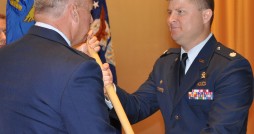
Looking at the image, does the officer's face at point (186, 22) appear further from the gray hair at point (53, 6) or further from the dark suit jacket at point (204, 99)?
the gray hair at point (53, 6)

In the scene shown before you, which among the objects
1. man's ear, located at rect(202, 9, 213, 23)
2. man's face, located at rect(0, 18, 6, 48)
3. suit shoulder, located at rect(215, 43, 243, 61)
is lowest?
suit shoulder, located at rect(215, 43, 243, 61)

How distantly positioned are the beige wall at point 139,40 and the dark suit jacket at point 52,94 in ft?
10.2

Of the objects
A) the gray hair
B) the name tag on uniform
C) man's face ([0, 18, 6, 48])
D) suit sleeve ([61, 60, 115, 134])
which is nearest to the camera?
suit sleeve ([61, 60, 115, 134])

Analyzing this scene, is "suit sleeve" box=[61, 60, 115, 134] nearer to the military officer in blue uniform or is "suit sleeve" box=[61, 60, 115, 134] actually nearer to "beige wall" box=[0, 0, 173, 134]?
the military officer in blue uniform

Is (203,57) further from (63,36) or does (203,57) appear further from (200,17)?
(63,36)

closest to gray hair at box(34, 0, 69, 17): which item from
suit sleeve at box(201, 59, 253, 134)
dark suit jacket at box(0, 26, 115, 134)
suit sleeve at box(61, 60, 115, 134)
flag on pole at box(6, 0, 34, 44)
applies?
dark suit jacket at box(0, 26, 115, 134)

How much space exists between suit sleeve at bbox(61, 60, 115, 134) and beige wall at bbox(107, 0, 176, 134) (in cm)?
316

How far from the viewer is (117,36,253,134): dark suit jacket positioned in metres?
1.99

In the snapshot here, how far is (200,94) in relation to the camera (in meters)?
2.12

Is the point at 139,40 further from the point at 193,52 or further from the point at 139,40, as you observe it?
the point at 193,52

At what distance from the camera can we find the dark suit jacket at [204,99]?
1993 millimetres

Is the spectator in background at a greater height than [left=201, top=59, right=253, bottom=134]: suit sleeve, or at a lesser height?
greater

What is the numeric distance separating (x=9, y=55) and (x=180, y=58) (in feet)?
3.88

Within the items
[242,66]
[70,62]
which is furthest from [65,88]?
[242,66]
